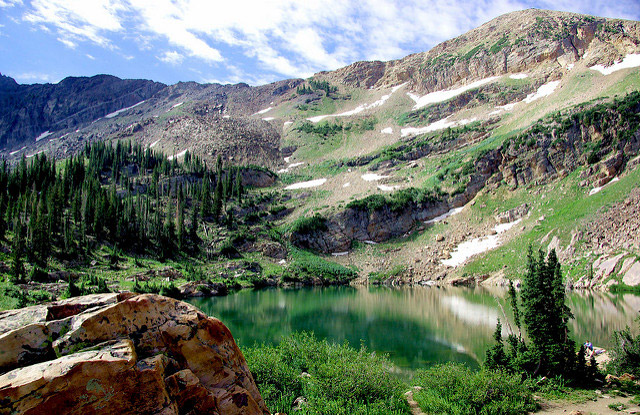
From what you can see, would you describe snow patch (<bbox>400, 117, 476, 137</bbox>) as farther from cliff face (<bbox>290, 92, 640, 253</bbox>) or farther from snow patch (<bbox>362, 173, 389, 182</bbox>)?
cliff face (<bbox>290, 92, 640, 253</bbox>)

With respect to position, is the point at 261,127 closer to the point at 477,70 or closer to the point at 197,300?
the point at 477,70

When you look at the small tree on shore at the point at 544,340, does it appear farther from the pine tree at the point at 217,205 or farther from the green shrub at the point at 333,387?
the pine tree at the point at 217,205

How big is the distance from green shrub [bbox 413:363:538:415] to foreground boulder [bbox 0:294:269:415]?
8761 mm

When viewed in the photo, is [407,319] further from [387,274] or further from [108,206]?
[108,206]

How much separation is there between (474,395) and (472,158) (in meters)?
94.7

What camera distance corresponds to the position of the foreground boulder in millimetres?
5086

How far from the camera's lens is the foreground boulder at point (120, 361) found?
16.7ft

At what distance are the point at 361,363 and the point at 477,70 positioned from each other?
581ft

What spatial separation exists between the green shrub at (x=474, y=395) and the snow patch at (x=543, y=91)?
426 feet

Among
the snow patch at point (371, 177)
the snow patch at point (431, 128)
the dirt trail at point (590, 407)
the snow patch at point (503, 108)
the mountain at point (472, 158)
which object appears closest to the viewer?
the dirt trail at point (590, 407)

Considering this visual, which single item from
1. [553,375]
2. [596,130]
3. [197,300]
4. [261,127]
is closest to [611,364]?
[553,375]

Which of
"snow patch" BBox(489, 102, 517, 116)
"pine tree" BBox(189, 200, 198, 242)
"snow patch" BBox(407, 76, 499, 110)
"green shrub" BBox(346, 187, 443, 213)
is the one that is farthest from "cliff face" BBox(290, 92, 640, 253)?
"snow patch" BBox(407, 76, 499, 110)

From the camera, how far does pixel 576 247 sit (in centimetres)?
5784

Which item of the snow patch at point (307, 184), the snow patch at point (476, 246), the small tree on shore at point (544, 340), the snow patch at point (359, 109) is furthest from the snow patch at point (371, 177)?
the small tree on shore at point (544, 340)
